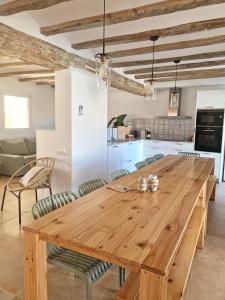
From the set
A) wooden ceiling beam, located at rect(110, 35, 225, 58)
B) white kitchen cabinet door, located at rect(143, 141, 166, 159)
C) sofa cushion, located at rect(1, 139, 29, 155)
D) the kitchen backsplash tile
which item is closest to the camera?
wooden ceiling beam, located at rect(110, 35, 225, 58)

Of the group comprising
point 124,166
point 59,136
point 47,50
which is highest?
point 47,50

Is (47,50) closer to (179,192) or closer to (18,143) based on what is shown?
(179,192)

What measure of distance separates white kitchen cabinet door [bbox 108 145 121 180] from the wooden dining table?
2.77 meters

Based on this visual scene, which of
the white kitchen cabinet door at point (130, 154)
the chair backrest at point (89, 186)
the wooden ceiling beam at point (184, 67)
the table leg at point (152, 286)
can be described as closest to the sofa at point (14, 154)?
the white kitchen cabinet door at point (130, 154)

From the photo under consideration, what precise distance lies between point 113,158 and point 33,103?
3.46 m

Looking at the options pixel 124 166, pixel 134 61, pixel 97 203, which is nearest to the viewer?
pixel 97 203

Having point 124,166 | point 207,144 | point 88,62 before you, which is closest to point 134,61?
point 88,62

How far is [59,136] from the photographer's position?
146 inches

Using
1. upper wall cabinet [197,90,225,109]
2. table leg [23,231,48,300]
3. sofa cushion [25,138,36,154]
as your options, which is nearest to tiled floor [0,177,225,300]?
table leg [23,231,48,300]

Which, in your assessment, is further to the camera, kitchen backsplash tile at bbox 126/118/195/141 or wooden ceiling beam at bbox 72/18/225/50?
kitchen backsplash tile at bbox 126/118/195/141

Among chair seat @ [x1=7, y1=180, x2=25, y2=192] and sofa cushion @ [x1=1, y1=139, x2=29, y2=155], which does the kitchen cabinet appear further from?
sofa cushion @ [x1=1, y1=139, x2=29, y2=155]

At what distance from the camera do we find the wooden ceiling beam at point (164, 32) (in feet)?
8.67

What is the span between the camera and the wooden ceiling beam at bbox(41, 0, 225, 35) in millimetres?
2180

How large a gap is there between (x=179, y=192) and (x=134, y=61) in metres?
3.07
